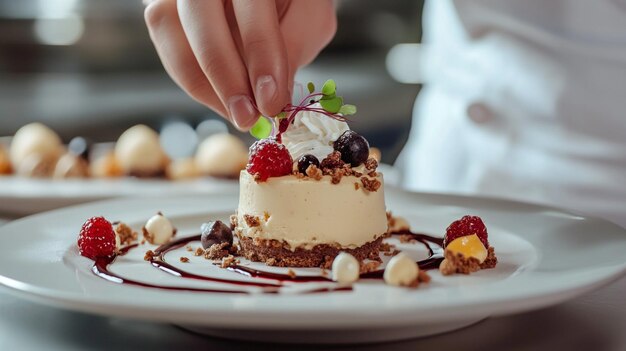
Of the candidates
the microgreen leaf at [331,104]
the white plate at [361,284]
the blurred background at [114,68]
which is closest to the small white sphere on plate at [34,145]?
the blurred background at [114,68]

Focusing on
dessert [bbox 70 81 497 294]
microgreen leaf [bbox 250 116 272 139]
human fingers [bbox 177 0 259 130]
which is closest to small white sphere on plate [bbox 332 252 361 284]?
dessert [bbox 70 81 497 294]

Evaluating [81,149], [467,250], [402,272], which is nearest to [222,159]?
[81,149]

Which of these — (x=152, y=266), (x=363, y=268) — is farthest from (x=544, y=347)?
(x=152, y=266)

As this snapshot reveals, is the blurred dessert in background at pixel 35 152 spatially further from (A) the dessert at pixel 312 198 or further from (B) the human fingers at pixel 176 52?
(A) the dessert at pixel 312 198

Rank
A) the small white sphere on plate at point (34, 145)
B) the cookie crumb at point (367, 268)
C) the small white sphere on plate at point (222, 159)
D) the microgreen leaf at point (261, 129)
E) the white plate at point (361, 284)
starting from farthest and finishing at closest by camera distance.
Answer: the small white sphere on plate at point (34, 145), the small white sphere on plate at point (222, 159), the microgreen leaf at point (261, 129), the cookie crumb at point (367, 268), the white plate at point (361, 284)

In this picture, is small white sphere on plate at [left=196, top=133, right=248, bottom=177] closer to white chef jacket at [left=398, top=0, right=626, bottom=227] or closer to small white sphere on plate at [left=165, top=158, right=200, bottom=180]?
small white sphere on plate at [left=165, top=158, right=200, bottom=180]

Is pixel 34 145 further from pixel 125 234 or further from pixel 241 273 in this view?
pixel 241 273
